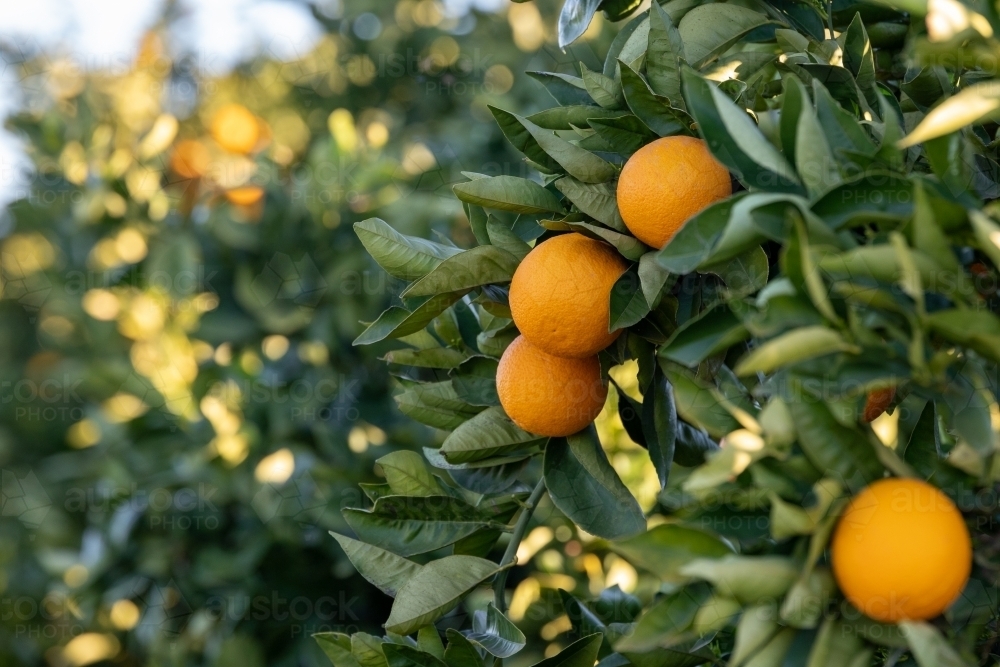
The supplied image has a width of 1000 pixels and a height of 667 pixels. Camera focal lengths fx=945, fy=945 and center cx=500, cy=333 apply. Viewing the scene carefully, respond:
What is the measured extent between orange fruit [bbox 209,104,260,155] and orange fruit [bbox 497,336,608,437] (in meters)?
1.95

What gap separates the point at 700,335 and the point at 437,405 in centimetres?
35

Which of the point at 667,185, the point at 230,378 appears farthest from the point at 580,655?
the point at 230,378

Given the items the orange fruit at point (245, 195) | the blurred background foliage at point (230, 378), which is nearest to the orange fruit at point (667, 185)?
the blurred background foliage at point (230, 378)

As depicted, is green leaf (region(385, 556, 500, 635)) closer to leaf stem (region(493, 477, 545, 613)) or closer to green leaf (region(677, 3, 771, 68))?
leaf stem (region(493, 477, 545, 613))

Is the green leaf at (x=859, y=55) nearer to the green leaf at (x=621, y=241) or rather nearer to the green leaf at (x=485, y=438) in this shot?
→ the green leaf at (x=621, y=241)

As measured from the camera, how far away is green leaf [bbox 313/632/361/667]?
0.80m

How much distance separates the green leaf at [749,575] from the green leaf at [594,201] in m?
0.29

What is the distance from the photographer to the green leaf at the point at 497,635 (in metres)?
0.72

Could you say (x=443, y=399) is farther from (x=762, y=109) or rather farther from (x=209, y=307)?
(x=209, y=307)

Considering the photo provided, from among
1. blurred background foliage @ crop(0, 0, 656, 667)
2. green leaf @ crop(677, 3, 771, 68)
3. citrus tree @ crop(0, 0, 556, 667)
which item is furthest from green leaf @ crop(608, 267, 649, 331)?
citrus tree @ crop(0, 0, 556, 667)

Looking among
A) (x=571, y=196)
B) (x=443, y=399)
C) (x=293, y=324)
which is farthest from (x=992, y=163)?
(x=293, y=324)

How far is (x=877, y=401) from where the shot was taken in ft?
2.11

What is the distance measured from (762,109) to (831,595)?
36cm

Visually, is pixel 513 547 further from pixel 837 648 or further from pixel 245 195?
pixel 245 195
